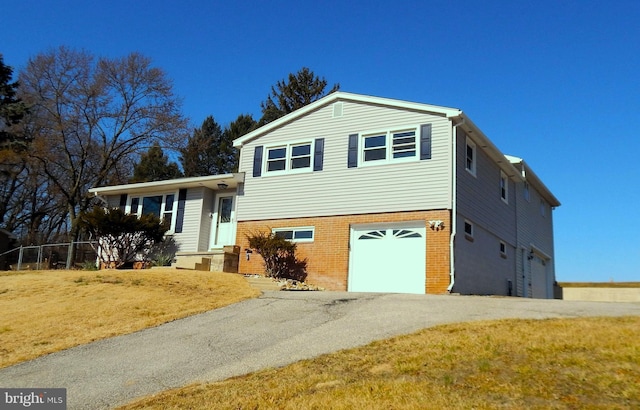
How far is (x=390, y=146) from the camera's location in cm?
1770

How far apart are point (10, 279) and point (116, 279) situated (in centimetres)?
367

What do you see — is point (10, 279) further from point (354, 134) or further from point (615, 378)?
point (615, 378)

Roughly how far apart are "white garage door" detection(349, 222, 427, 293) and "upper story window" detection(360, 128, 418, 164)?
211cm

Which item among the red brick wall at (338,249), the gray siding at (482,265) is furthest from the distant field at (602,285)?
the red brick wall at (338,249)

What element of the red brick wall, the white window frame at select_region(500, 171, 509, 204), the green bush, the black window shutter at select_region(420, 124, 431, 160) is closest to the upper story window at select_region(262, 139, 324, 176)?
the red brick wall

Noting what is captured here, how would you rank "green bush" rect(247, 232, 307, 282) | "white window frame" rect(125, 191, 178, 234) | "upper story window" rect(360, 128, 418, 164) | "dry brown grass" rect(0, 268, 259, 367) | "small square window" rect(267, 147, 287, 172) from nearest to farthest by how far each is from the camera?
"dry brown grass" rect(0, 268, 259, 367)
"upper story window" rect(360, 128, 418, 164)
"green bush" rect(247, 232, 307, 282)
"small square window" rect(267, 147, 287, 172)
"white window frame" rect(125, 191, 178, 234)

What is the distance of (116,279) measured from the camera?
1570 cm

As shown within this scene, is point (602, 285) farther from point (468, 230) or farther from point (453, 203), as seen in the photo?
point (453, 203)

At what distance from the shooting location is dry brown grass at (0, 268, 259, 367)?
1099 cm

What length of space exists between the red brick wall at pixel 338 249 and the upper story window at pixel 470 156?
2.49 m

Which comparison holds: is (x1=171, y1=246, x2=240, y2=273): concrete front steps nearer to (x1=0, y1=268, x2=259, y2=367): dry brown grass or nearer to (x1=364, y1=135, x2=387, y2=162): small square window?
(x1=0, y1=268, x2=259, y2=367): dry brown grass

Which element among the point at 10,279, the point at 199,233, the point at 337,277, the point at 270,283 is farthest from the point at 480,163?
the point at 10,279

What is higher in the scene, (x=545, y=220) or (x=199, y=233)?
(x=545, y=220)

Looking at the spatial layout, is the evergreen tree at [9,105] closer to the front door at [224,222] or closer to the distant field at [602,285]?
the front door at [224,222]
